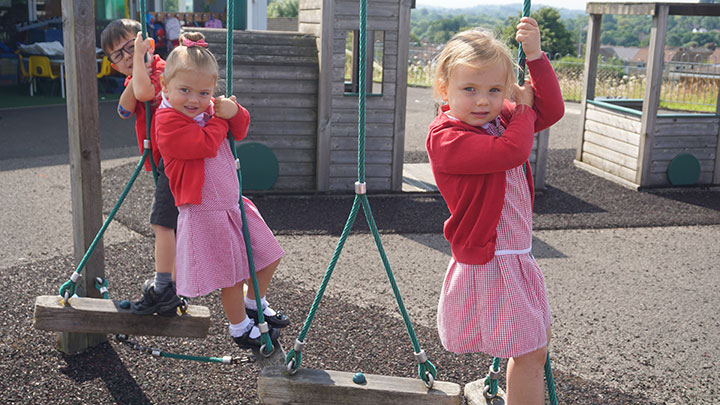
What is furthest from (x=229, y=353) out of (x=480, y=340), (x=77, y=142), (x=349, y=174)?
(x=349, y=174)

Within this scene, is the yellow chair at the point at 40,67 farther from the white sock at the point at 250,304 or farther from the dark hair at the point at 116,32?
the white sock at the point at 250,304

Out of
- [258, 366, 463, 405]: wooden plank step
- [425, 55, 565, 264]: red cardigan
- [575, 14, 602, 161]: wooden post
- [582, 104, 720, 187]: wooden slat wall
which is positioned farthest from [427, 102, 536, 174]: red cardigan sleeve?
[575, 14, 602, 161]: wooden post

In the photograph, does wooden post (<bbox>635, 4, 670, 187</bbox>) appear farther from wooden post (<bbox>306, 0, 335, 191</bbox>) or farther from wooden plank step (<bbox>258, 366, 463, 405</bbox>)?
wooden plank step (<bbox>258, 366, 463, 405</bbox>)

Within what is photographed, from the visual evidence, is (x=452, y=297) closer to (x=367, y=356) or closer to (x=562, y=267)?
(x=367, y=356)

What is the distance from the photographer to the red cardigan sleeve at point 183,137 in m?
2.68

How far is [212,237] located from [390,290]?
2.45 metres

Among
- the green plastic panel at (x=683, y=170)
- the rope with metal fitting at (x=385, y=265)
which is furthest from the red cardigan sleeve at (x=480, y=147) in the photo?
the green plastic panel at (x=683, y=170)

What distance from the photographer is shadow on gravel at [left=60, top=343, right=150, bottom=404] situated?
3.51 metres

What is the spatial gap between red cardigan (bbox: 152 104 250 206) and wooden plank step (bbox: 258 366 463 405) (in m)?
0.73

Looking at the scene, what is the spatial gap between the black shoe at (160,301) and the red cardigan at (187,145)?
47 centimetres

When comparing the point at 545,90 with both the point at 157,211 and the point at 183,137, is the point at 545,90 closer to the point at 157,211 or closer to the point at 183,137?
the point at 183,137

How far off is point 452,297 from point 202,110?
3.68ft

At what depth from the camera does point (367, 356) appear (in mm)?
3998

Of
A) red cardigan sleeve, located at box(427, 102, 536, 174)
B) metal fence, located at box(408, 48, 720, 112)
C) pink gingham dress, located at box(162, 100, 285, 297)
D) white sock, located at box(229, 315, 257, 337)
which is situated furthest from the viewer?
metal fence, located at box(408, 48, 720, 112)
